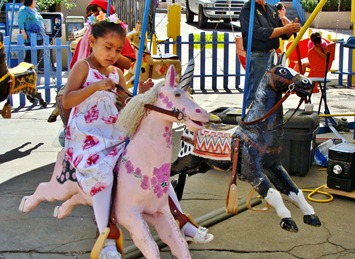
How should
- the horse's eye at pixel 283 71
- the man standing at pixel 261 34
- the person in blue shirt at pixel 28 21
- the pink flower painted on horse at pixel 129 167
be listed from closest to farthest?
the pink flower painted on horse at pixel 129 167 < the horse's eye at pixel 283 71 < the man standing at pixel 261 34 < the person in blue shirt at pixel 28 21

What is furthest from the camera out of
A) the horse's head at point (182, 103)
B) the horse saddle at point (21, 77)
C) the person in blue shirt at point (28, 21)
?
the person in blue shirt at point (28, 21)

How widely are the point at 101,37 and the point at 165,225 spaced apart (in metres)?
→ 1.26

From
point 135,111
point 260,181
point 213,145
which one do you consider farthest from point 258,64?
point 135,111

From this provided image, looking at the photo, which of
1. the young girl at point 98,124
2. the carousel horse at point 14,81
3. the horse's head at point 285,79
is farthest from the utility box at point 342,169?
the carousel horse at point 14,81

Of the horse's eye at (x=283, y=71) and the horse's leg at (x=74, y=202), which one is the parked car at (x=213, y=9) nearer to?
the horse's eye at (x=283, y=71)

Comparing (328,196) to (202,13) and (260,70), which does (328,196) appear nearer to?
(260,70)

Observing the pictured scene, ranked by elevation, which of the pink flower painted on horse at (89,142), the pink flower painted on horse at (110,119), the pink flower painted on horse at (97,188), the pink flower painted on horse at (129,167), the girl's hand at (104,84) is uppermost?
the girl's hand at (104,84)

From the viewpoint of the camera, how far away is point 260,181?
12.9ft

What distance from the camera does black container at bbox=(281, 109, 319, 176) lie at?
592 centimetres

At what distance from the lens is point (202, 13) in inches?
762

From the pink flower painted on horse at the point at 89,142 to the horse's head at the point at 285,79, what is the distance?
4.50ft

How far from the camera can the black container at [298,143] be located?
19.4ft

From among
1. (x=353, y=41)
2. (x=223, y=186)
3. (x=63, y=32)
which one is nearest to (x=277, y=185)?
(x=223, y=186)

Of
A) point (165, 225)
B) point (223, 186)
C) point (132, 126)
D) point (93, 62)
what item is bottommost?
Result: point (223, 186)
